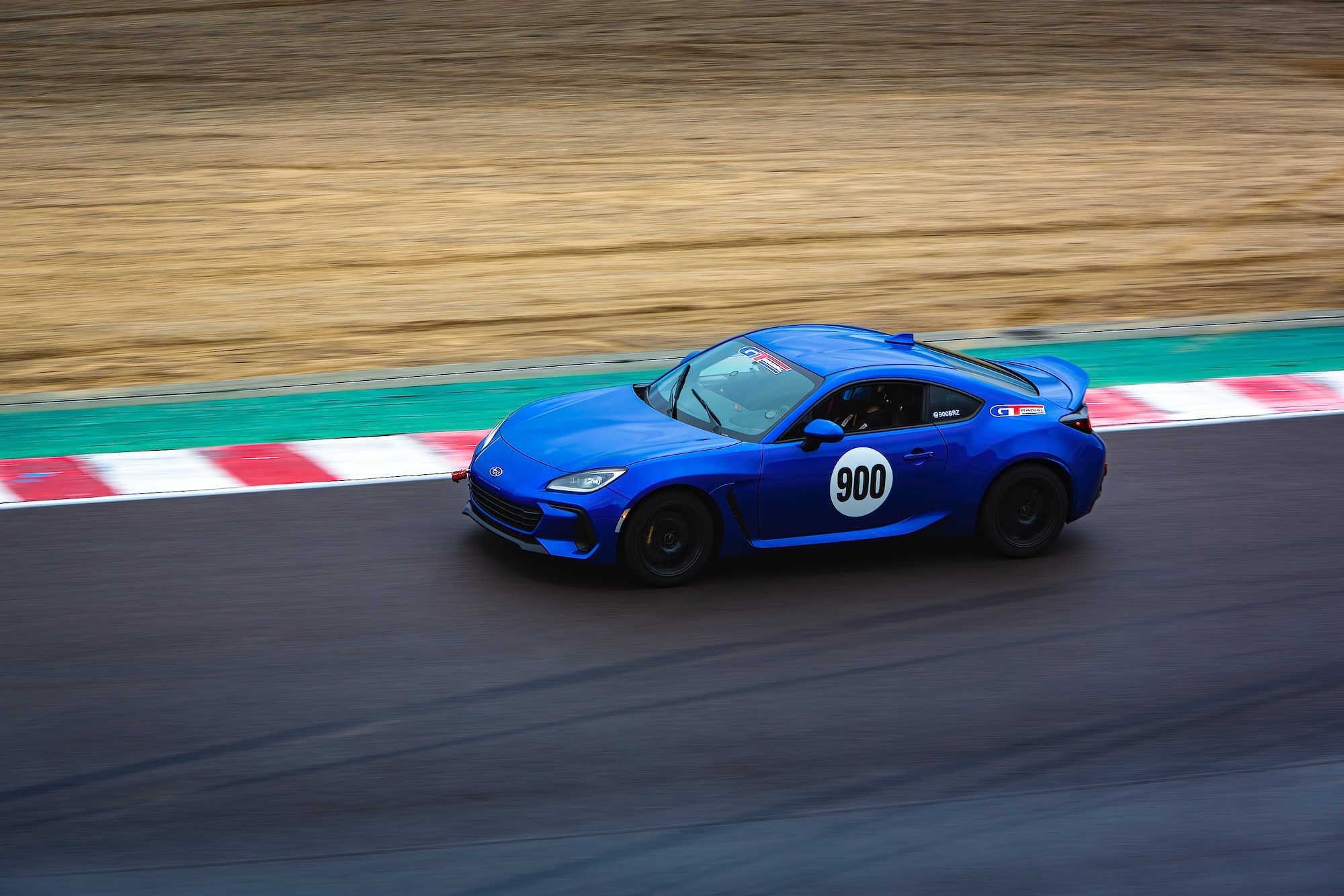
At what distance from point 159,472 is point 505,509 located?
311 cm

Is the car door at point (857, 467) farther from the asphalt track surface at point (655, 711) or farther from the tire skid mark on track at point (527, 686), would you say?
the tire skid mark on track at point (527, 686)

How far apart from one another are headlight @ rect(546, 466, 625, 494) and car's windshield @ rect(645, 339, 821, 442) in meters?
0.68

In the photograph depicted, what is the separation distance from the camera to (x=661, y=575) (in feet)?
25.7

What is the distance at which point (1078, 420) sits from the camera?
336 inches

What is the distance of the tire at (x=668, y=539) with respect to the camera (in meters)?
7.70

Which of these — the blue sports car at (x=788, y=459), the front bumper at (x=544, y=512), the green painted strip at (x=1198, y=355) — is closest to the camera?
the front bumper at (x=544, y=512)

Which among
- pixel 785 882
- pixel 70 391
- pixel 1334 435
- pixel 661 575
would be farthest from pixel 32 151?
pixel 785 882

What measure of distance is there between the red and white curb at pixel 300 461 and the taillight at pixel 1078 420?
2566 millimetres

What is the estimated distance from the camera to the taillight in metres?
8.49

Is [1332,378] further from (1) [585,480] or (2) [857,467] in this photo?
(1) [585,480]

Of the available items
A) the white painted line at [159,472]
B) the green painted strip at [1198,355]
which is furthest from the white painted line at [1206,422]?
the white painted line at [159,472]

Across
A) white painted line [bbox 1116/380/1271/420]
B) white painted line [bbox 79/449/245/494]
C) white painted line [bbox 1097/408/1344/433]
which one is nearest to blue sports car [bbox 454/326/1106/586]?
white painted line [bbox 79/449/245/494]

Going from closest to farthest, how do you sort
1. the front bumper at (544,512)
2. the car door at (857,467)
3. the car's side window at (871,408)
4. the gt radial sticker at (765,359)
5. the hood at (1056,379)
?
the front bumper at (544,512)
the car door at (857,467)
the car's side window at (871,408)
the gt radial sticker at (765,359)
the hood at (1056,379)

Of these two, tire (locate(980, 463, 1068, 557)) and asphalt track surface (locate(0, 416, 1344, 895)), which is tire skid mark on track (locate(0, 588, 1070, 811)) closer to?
asphalt track surface (locate(0, 416, 1344, 895))
